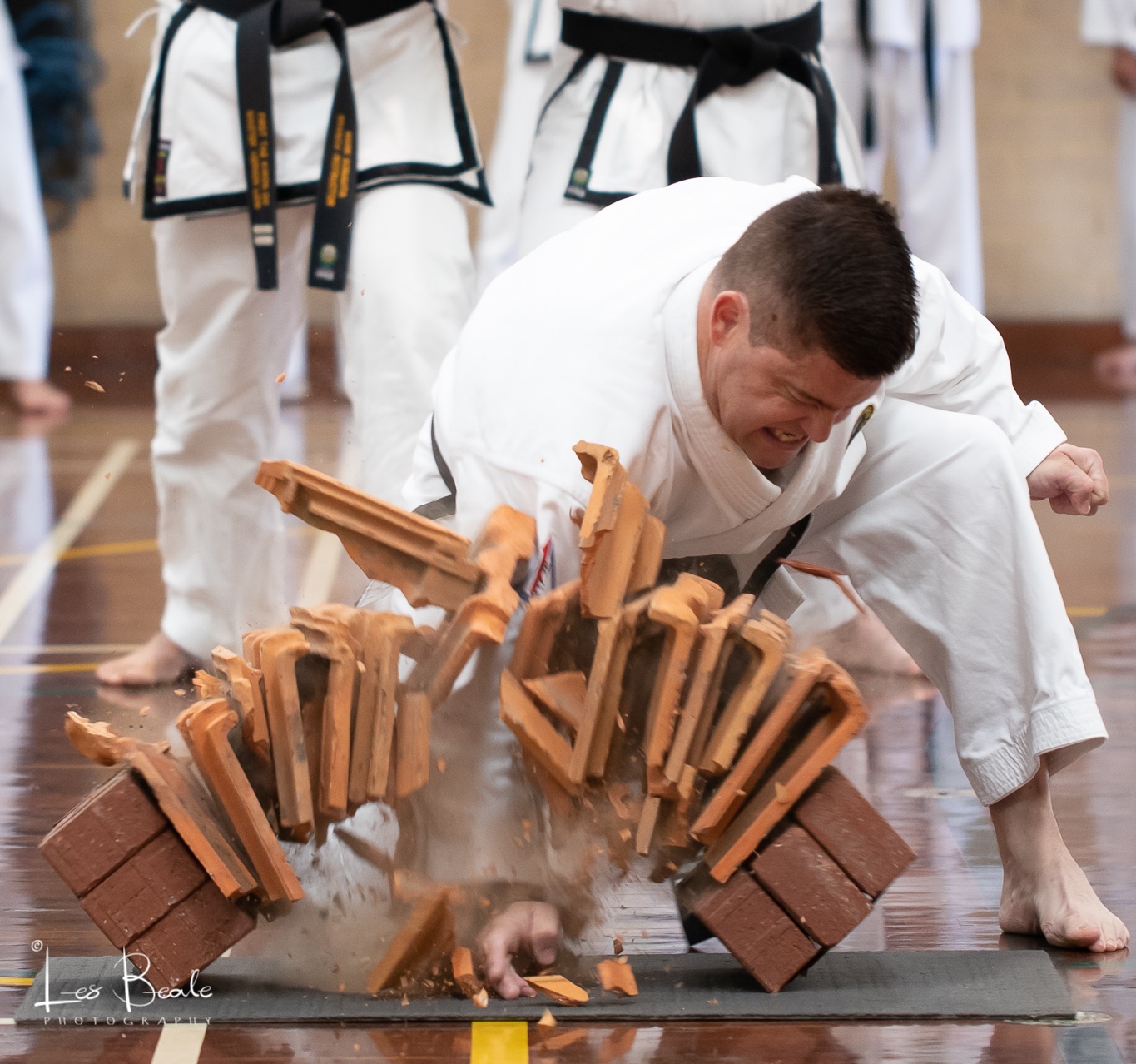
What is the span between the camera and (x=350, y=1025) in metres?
1.60

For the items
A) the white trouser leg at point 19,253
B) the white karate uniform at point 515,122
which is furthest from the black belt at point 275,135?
the white trouser leg at point 19,253

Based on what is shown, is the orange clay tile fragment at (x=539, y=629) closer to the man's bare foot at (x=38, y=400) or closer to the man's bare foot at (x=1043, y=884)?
the man's bare foot at (x=1043, y=884)

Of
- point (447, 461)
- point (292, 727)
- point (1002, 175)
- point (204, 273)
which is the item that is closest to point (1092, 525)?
point (204, 273)

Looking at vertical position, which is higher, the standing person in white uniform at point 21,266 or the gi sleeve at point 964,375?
the gi sleeve at point 964,375

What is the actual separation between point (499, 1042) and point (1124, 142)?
16.5 feet

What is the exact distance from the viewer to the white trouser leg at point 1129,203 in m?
5.76

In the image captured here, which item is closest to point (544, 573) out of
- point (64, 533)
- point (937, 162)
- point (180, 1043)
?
point (180, 1043)

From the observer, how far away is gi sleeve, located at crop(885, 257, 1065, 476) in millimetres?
1927

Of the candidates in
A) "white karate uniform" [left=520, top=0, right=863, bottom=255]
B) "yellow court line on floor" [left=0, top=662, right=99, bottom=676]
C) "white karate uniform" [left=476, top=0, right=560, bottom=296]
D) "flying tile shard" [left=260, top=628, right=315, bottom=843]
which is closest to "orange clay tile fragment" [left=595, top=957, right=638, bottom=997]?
"flying tile shard" [left=260, top=628, right=315, bottom=843]

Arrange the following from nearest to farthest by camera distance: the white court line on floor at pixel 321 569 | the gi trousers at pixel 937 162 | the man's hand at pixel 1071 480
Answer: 1. the man's hand at pixel 1071 480
2. the white court line on floor at pixel 321 569
3. the gi trousers at pixel 937 162

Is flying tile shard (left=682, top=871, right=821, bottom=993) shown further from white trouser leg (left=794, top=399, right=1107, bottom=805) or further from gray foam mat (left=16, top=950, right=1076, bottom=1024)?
white trouser leg (left=794, top=399, right=1107, bottom=805)

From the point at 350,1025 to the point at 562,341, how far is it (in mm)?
708

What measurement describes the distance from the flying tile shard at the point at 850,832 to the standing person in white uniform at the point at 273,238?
1.01 m

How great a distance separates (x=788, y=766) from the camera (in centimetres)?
162
